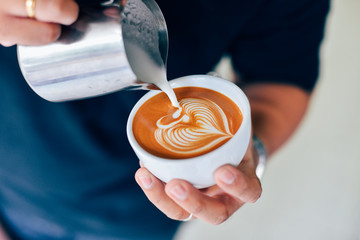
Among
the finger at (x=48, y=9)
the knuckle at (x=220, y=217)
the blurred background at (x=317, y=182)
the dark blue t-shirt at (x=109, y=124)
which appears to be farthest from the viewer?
the blurred background at (x=317, y=182)

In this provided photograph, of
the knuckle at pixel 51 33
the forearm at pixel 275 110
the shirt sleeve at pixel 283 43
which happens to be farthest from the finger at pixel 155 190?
the shirt sleeve at pixel 283 43

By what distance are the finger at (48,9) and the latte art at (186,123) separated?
0.93ft

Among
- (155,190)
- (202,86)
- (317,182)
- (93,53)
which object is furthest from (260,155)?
(317,182)

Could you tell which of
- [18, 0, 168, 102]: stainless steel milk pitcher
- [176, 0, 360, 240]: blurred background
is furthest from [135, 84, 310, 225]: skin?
[176, 0, 360, 240]: blurred background

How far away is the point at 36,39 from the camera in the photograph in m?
0.52

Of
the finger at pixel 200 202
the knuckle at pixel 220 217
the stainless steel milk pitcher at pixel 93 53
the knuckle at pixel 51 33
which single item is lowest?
the knuckle at pixel 220 217

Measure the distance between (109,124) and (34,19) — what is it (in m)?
0.51

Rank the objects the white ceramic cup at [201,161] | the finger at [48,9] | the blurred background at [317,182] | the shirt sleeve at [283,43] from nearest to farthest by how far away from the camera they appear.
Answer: the finger at [48,9]
the white ceramic cup at [201,161]
the shirt sleeve at [283,43]
the blurred background at [317,182]

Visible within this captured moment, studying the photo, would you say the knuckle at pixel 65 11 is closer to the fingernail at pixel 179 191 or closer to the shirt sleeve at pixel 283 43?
the fingernail at pixel 179 191

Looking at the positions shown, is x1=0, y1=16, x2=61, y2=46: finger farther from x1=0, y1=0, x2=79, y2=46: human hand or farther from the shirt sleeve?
the shirt sleeve

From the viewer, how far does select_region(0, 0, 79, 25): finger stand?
49 centimetres

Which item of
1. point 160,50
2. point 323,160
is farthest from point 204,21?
point 323,160

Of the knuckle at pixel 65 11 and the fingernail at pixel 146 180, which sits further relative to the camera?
the fingernail at pixel 146 180

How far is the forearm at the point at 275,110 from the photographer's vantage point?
3.72 feet
